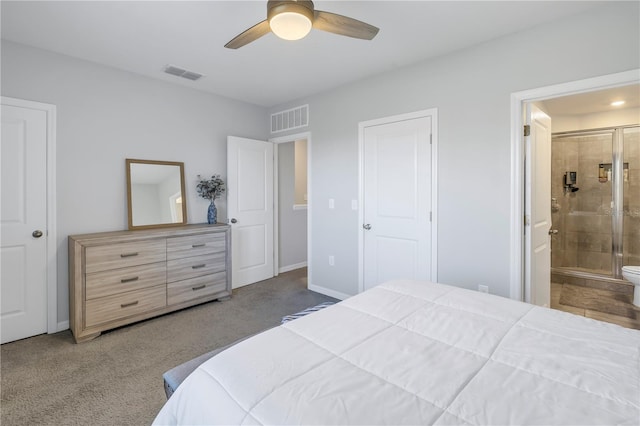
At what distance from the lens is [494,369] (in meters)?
1.04

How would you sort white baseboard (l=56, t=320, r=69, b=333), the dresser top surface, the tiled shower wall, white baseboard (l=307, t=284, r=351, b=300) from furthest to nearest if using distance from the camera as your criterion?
the tiled shower wall
white baseboard (l=307, t=284, r=351, b=300)
white baseboard (l=56, t=320, r=69, b=333)
the dresser top surface

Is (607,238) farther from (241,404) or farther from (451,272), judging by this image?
(241,404)

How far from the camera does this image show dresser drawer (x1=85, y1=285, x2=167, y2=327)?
272 cm

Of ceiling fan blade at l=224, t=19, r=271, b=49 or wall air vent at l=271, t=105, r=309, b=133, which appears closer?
ceiling fan blade at l=224, t=19, r=271, b=49

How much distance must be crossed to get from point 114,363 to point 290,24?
8.69 ft

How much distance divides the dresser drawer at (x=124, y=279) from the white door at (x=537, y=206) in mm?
3401

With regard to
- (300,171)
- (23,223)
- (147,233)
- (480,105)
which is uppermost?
(480,105)

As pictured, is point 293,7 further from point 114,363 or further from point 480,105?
point 114,363

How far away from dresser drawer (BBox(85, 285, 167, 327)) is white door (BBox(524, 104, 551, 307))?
11.2 feet

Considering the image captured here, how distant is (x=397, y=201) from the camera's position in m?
3.23

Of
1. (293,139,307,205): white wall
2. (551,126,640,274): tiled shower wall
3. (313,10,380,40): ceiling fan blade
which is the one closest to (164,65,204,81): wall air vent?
(313,10,380,40): ceiling fan blade

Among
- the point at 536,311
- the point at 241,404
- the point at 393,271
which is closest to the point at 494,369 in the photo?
the point at 536,311

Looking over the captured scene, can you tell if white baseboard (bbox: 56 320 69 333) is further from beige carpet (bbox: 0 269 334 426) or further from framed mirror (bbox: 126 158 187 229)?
framed mirror (bbox: 126 158 187 229)

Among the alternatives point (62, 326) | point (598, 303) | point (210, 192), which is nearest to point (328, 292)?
point (210, 192)
